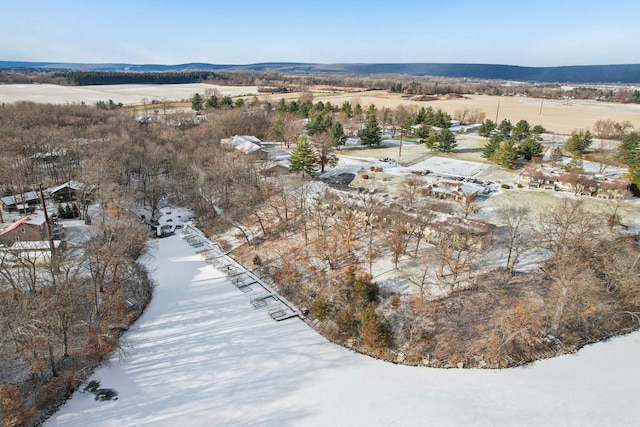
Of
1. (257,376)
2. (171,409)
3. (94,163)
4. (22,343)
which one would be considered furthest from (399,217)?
(94,163)

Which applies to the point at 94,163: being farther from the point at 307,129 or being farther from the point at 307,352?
the point at 307,129

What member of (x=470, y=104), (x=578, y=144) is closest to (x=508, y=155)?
(x=578, y=144)

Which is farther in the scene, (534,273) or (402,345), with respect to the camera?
(534,273)

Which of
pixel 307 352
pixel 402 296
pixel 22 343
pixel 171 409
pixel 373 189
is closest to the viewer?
pixel 171 409

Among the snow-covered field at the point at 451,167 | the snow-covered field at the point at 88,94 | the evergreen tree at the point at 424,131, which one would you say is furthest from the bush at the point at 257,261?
the snow-covered field at the point at 88,94

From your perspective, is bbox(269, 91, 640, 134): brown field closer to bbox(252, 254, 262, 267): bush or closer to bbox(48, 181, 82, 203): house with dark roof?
bbox(252, 254, 262, 267): bush

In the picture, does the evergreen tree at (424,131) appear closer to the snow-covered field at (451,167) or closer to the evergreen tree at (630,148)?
the snow-covered field at (451,167)
